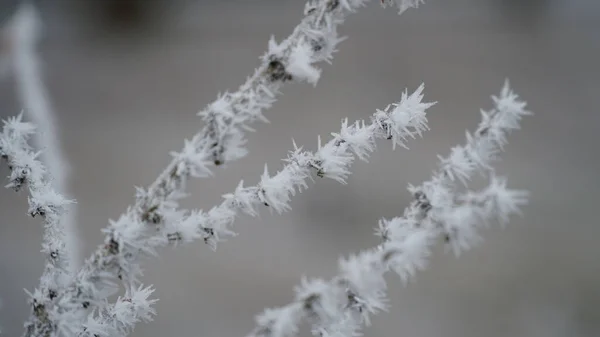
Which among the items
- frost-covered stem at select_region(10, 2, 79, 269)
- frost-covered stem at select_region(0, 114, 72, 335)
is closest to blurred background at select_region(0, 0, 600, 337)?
frost-covered stem at select_region(10, 2, 79, 269)

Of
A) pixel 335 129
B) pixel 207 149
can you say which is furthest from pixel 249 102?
pixel 335 129

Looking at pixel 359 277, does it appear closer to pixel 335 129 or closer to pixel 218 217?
pixel 218 217

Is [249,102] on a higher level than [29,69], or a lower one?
lower

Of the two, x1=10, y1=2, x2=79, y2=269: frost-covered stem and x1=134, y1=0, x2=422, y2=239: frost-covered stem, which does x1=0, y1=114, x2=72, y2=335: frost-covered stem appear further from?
x1=10, y1=2, x2=79, y2=269: frost-covered stem

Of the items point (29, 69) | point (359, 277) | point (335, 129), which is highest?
point (29, 69)

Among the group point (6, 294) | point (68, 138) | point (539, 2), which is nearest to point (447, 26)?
point (539, 2)

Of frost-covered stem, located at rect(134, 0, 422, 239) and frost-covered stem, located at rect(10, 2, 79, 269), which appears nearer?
frost-covered stem, located at rect(134, 0, 422, 239)
